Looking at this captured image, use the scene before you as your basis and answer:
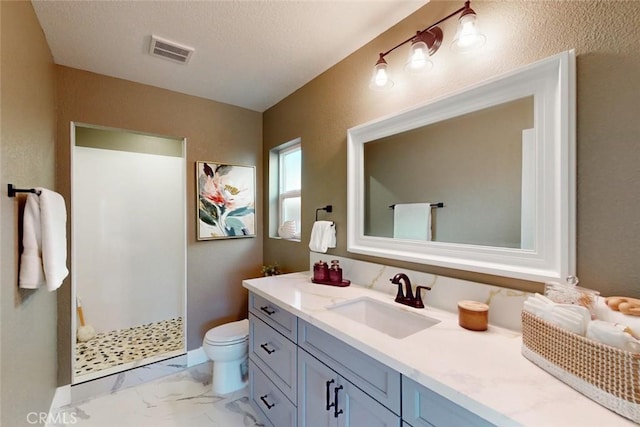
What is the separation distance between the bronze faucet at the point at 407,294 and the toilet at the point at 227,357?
1.27 meters

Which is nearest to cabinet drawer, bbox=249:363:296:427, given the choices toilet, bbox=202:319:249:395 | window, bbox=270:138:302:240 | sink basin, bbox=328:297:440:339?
toilet, bbox=202:319:249:395

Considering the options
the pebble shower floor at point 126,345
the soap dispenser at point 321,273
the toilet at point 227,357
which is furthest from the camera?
the pebble shower floor at point 126,345

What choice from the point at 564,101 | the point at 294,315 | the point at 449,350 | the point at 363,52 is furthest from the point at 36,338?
the point at 564,101

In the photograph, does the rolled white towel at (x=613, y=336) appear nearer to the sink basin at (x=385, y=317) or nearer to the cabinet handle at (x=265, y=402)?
the sink basin at (x=385, y=317)

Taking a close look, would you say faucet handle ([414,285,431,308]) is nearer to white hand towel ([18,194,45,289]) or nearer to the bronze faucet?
the bronze faucet

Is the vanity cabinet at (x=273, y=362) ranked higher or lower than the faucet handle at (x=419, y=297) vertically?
lower

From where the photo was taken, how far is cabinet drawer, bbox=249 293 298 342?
4.47 feet

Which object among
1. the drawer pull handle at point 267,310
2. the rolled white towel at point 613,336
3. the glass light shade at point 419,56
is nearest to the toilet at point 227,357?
the drawer pull handle at point 267,310

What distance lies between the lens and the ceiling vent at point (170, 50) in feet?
5.39

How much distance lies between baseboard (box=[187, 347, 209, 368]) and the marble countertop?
1665 mm

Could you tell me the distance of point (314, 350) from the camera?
47.9 inches

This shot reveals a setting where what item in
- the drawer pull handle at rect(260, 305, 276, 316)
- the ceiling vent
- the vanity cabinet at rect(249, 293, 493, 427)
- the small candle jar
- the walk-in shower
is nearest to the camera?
the vanity cabinet at rect(249, 293, 493, 427)

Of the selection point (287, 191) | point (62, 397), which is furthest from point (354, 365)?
point (62, 397)

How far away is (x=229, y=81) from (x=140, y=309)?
275 cm
